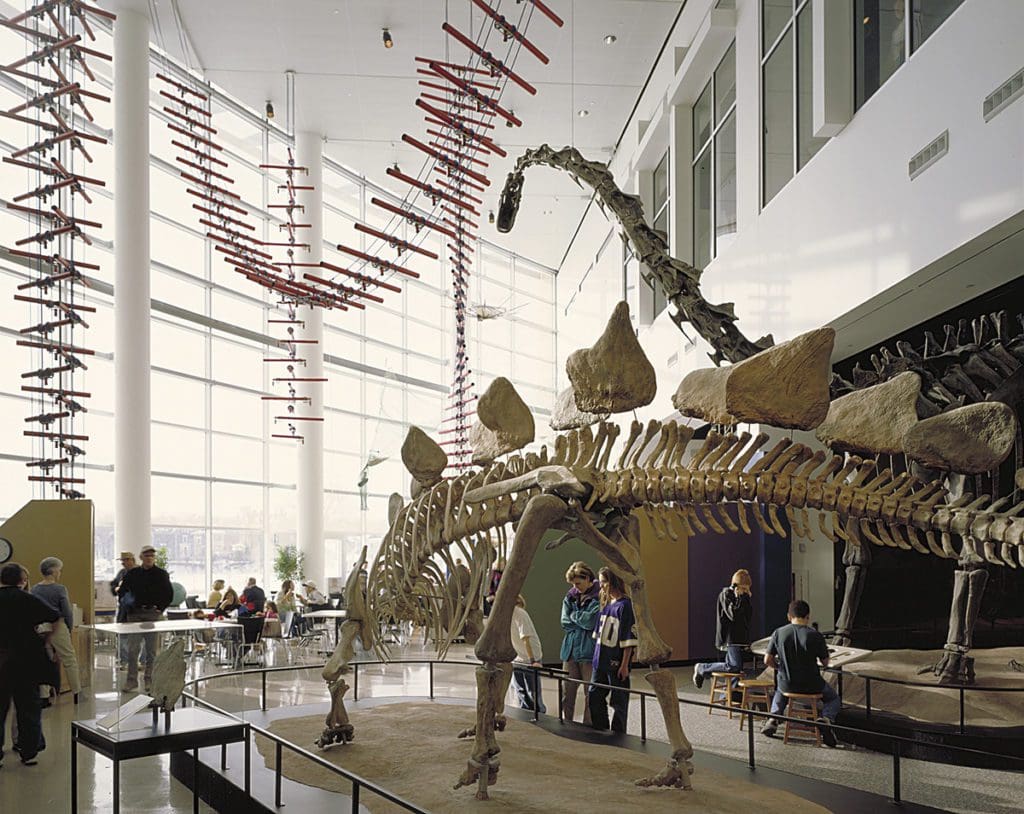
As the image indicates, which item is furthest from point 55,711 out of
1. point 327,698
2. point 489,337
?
point 489,337

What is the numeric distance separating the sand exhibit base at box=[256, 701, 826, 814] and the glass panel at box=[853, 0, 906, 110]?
582 centimetres

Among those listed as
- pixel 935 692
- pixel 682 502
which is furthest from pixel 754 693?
pixel 682 502

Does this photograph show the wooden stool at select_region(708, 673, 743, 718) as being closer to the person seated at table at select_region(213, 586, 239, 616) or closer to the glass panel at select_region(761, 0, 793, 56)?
the glass panel at select_region(761, 0, 793, 56)

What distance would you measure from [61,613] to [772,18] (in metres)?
9.31

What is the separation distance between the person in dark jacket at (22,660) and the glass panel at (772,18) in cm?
910

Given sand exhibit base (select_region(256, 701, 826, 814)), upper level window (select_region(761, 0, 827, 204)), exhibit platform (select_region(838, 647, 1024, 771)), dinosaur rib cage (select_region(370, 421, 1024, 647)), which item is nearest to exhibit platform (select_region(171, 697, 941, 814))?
sand exhibit base (select_region(256, 701, 826, 814))

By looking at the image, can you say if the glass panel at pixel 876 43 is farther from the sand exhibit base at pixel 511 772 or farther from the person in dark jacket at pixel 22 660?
the person in dark jacket at pixel 22 660

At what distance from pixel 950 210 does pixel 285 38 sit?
12.4 metres

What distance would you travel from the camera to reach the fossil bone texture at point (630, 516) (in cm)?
385

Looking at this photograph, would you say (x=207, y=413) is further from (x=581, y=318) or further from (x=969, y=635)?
(x=969, y=635)

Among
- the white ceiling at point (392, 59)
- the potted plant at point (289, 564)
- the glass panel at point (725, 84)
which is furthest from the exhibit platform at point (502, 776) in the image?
the potted plant at point (289, 564)

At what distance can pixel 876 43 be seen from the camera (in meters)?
8.12

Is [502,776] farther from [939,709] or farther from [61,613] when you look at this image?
[61,613]

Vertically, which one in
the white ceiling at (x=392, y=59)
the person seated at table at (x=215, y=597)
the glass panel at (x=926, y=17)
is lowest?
the person seated at table at (x=215, y=597)
